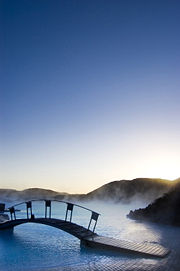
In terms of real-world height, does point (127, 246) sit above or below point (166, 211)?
below

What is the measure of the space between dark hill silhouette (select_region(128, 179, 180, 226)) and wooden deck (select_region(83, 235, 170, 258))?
1710 cm

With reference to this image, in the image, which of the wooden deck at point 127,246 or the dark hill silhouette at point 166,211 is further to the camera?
the dark hill silhouette at point 166,211

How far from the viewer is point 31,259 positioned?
43.2 feet

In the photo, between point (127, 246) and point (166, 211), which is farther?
point (166, 211)

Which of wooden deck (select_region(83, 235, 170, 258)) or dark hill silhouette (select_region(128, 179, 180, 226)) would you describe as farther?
dark hill silhouette (select_region(128, 179, 180, 226))

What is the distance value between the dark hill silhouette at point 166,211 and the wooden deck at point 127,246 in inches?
673

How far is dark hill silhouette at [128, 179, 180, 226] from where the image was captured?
3209 cm

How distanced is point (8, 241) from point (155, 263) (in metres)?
11.5

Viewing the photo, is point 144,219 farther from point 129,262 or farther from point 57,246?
point 129,262

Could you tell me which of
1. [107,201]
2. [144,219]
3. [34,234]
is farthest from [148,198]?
[34,234]

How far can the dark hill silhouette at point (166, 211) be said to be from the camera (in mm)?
32094

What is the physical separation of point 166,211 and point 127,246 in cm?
2246

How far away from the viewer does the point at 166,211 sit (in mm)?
34781

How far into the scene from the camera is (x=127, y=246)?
557 inches
